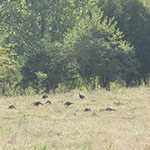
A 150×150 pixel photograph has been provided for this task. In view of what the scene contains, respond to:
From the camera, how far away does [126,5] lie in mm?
40781

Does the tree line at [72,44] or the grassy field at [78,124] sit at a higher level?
the tree line at [72,44]

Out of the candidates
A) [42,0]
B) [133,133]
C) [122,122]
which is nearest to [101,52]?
[42,0]

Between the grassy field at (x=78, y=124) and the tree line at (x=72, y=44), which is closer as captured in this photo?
the grassy field at (x=78, y=124)

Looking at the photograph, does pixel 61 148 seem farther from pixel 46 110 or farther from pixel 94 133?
pixel 46 110

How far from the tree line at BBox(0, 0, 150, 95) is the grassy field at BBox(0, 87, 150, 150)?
11062mm

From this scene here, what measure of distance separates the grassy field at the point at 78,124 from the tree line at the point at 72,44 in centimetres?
1106

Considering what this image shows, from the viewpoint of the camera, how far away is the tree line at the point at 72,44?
3319 centimetres

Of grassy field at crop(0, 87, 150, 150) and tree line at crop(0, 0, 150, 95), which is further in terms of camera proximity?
tree line at crop(0, 0, 150, 95)

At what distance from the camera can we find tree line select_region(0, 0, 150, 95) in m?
33.2

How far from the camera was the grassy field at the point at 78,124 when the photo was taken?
9.98m

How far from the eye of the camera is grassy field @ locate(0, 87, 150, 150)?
393 inches

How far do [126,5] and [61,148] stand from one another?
32895mm

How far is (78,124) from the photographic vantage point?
530 inches

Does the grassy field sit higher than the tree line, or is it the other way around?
the tree line
